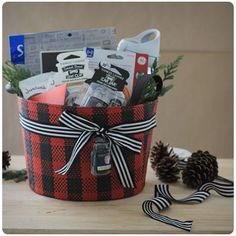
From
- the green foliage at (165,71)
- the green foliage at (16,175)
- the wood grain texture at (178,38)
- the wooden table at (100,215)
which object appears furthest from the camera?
the wood grain texture at (178,38)

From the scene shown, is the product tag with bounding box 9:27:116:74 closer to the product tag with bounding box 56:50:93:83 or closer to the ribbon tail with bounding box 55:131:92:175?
the product tag with bounding box 56:50:93:83

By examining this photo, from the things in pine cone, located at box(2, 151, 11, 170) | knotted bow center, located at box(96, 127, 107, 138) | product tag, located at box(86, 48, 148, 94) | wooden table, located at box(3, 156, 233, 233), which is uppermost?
product tag, located at box(86, 48, 148, 94)

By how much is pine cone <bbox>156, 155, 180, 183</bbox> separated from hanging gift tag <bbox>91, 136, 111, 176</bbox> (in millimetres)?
181

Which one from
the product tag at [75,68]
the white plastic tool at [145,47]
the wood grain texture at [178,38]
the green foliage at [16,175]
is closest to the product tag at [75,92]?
the product tag at [75,68]

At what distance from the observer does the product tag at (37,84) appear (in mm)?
848

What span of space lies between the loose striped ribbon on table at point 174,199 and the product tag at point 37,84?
10.2 inches

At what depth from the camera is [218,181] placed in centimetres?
99

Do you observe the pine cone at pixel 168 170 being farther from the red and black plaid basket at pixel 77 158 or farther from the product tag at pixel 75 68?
the product tag at pixel 75 68

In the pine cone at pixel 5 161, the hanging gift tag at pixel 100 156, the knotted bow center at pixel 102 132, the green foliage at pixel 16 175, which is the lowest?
the green foliage at pixel 16 175

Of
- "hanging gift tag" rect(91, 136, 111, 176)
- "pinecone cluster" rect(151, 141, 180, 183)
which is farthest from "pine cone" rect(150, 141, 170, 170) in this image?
"hanging gift tag" rect(91, 136, 111, 176)

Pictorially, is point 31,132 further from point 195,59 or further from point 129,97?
point 195,59

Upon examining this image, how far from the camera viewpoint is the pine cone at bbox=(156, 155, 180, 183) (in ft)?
3.17

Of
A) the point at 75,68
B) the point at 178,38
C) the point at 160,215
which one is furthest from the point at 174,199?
the point at 178,38

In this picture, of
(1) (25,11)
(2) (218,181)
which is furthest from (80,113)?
(1) (25,11)
